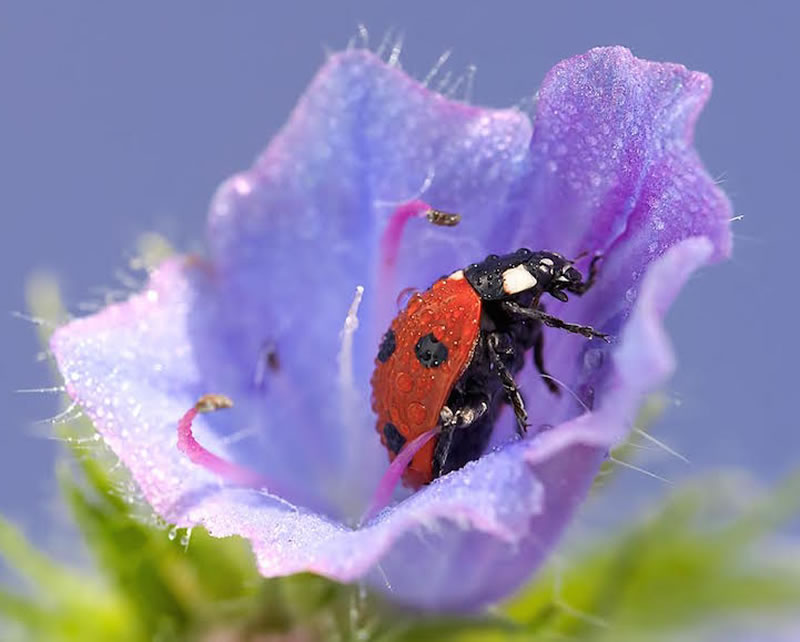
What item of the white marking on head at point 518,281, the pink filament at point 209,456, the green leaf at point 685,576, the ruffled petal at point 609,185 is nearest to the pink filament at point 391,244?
the ruffled petal at point 609,185

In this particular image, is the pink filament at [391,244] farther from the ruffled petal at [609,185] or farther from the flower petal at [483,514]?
the flower petal at [483,514]

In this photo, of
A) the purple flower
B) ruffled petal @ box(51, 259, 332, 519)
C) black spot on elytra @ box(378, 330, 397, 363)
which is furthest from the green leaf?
black spot on elytra @ box(378, 330, 397, 363)

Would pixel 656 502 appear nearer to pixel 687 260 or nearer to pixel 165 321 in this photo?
pixel 165 321

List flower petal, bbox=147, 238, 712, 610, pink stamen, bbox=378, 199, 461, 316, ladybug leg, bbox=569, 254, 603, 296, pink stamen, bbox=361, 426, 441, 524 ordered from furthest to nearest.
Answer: pink stamen, bbox=378, 199, 461, 316 < ladybug leg, bbox=569, 254, 603, 296 < pink stamen, bbox=361, 426, 441, 524 < flower petal, bbox=147, 238, 712, 610

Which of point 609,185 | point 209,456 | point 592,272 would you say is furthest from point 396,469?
point 609,185

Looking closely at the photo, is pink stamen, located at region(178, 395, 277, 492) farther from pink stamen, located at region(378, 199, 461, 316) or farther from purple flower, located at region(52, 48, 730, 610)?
pink stamen, located at region(378, 199, 461, 316)

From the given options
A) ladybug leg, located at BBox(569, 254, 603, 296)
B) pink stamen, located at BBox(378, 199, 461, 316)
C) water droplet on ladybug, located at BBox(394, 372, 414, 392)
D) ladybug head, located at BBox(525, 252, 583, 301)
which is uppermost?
pink stamen, located at BBox(378, 199, 461, 316)

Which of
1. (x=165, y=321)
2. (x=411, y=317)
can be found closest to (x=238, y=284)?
(x=165, y=321)
